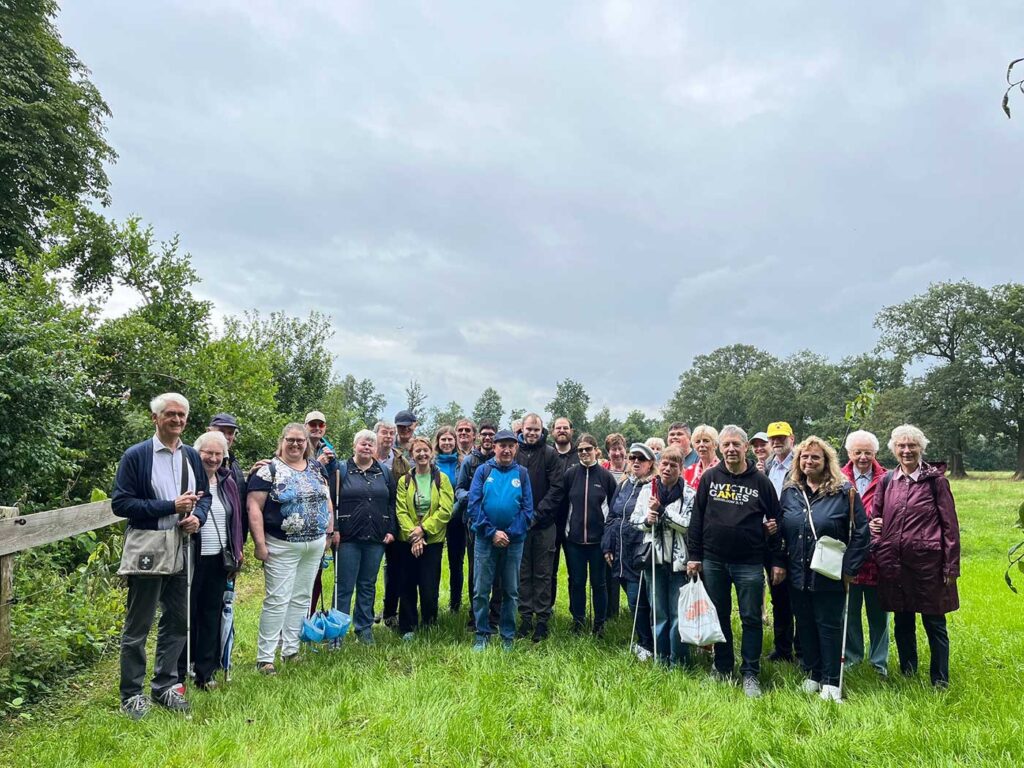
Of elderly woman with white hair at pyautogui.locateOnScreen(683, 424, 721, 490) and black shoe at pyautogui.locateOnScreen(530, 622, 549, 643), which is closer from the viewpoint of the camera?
black shoe at pyautogui.locateOnScreen(530, 622, 549, 643)

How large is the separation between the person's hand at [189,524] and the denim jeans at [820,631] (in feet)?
15.5

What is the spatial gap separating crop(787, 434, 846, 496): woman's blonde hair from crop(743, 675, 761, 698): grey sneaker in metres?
1.57

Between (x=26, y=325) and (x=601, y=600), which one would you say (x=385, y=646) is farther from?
(x=26, y=325)

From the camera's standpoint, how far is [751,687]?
477 cm

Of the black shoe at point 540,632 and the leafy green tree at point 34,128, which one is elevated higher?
the leafy green tree at point 34,128

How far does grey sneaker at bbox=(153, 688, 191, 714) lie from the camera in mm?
4383

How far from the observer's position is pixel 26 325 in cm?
787

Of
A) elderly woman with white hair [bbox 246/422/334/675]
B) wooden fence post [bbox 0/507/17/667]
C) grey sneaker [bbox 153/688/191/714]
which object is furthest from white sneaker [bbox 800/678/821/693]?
wooden fence post [bbox 0/507/17/667]

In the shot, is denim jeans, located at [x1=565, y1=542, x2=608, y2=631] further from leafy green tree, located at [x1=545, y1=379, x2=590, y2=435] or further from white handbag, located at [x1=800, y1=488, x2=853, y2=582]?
leafy green tree, located at [x1=545, y1=379, x2=590, y2=435]

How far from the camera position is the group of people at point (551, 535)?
469cm

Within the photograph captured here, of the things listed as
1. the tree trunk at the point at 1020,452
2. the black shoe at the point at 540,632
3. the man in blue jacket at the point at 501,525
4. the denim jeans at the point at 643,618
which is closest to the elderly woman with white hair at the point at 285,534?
the man in blue jacket at the point at 501,525

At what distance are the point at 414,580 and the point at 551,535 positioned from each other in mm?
1491

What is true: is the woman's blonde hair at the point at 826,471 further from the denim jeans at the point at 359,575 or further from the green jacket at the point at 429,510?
the denim jeans at the point at 359,575

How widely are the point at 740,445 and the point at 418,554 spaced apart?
3.26m
